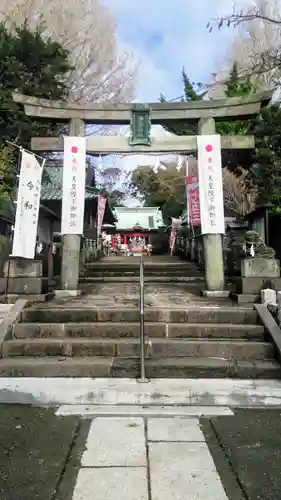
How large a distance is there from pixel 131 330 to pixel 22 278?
2.89 m

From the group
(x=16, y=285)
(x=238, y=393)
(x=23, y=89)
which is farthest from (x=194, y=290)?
(x=23, y=89)

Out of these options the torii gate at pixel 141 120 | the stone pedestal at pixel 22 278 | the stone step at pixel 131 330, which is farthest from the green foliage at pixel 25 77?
the stone step at pixel 131 330

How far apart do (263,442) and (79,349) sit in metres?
3.32

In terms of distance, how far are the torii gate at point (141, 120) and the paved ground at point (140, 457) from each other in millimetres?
5067

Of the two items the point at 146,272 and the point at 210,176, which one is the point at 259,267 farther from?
the point at 146,272

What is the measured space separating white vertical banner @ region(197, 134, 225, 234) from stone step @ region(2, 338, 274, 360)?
11.8ft

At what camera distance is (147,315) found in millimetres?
7410

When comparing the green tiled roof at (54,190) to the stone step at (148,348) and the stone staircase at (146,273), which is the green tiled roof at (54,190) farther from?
the stone step at (148,348)

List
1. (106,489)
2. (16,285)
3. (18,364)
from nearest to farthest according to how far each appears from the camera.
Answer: (106,489)
(18,364)
(16,285)

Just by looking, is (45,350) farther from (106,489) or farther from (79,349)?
(106,489)

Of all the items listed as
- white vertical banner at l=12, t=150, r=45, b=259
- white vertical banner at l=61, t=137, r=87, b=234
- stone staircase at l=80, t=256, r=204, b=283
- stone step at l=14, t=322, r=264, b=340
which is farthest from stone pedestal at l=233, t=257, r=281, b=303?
white vertical banner at l=12, t=150, r=45, b=259

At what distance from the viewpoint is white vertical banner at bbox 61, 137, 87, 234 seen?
970cm

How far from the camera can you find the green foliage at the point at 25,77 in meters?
Result: 13.0

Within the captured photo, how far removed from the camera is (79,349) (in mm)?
6590
